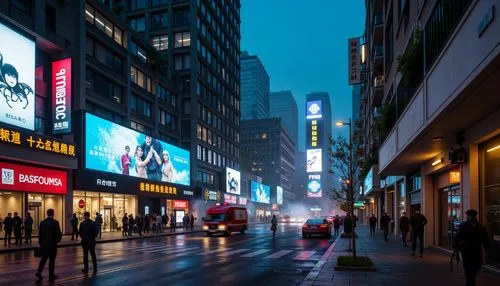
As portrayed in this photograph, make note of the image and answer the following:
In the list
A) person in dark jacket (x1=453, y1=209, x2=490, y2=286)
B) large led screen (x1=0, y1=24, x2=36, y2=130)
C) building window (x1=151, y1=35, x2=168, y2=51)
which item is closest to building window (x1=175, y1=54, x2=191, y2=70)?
building window (x1=151, y1=35, x2=168, y2=51)

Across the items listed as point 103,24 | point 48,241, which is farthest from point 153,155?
point 48,241

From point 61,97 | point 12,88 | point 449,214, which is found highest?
point 61,97

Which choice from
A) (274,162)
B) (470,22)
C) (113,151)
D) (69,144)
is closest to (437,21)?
(470,22)

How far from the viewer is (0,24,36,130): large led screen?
31.0 m

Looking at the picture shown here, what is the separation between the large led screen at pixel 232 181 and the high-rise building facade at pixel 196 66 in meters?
1.29

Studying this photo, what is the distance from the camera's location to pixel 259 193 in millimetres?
117000

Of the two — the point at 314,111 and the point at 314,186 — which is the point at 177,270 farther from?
the point at 314,186

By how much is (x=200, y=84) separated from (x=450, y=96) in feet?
228

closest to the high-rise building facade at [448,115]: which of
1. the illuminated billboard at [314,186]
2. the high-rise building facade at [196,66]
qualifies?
the high-rise building facade at [196,66]

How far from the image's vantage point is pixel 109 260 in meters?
18.8

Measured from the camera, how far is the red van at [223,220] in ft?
133

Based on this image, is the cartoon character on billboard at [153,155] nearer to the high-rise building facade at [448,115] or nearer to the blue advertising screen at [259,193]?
the high-rise building facade at [448,115]

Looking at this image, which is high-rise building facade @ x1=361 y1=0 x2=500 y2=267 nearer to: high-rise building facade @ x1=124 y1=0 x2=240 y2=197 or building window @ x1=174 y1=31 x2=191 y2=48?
high-rise building facade @ x1=124 y1=0 x2=240 y2=197

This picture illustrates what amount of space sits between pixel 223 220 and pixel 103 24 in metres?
23.2
